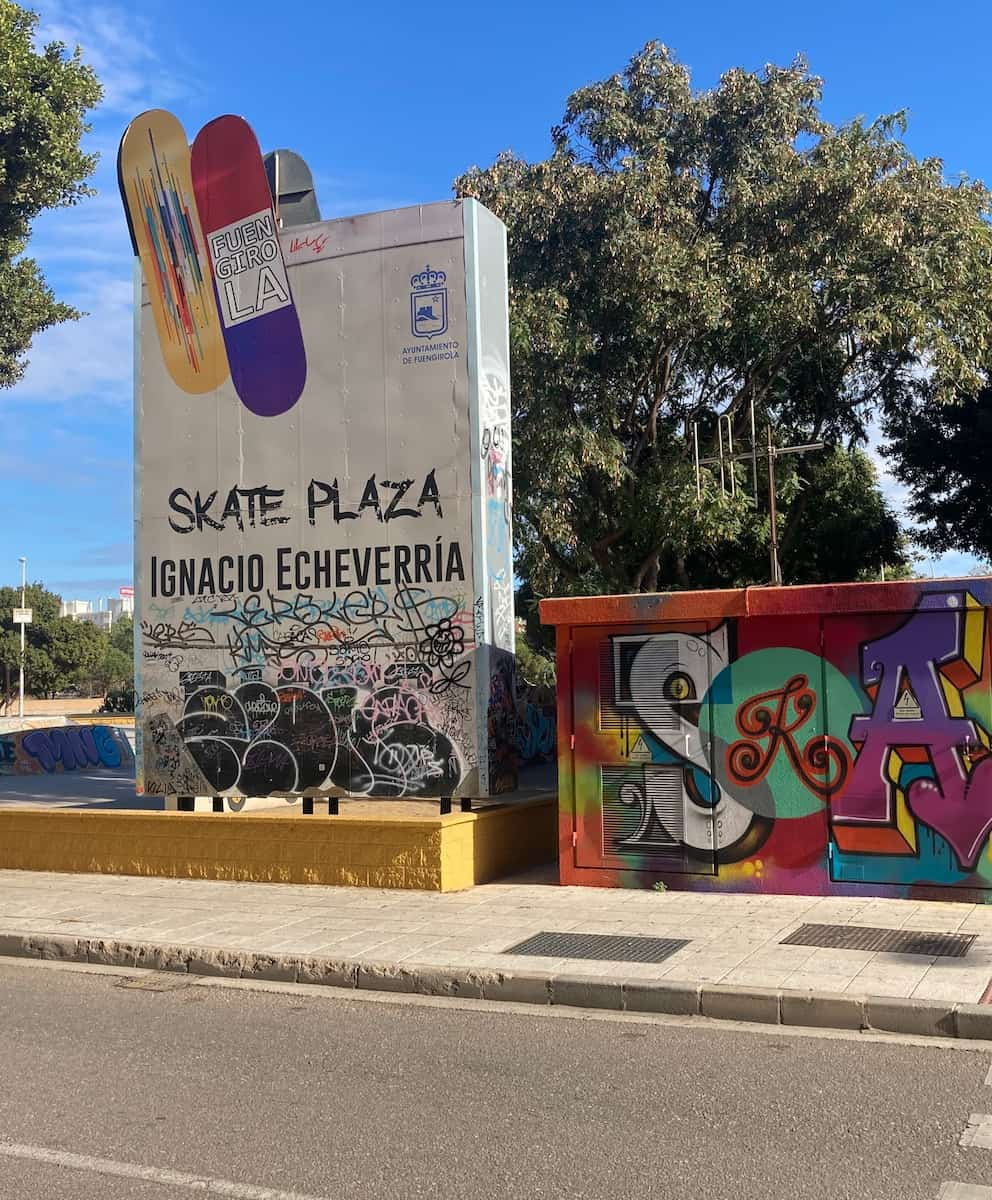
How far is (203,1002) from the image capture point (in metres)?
7.46

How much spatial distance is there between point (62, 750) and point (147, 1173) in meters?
26.8

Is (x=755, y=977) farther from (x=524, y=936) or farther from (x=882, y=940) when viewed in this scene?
(x=524, y=936)

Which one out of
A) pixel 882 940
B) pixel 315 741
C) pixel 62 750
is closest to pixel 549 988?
pixel 882 940

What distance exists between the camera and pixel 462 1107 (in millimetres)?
5242

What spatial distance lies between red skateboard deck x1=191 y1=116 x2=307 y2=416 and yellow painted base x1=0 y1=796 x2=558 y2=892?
4173mm

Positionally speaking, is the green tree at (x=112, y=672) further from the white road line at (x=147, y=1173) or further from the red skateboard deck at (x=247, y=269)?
the white road line at (x=147, y=1173)

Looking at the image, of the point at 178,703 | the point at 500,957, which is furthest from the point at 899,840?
the point at 178,703

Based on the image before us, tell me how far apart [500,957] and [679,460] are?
1077 cm

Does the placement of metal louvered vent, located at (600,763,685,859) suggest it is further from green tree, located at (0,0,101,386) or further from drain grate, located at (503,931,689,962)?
green tree, located at (0,0,101,386)

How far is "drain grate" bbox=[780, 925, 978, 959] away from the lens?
25.1 feet

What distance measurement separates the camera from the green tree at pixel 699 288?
15.9m

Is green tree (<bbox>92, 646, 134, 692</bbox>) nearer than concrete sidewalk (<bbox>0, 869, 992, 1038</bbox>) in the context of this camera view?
No

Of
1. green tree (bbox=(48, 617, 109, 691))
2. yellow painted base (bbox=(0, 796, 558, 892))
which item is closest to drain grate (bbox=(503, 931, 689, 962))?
yellow painted base (bbox=(0, 796, 558, 892))

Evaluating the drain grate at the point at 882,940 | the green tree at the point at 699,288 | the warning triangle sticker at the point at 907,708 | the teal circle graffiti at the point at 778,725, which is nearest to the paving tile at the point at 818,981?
the drain grate at the point at 882,940
